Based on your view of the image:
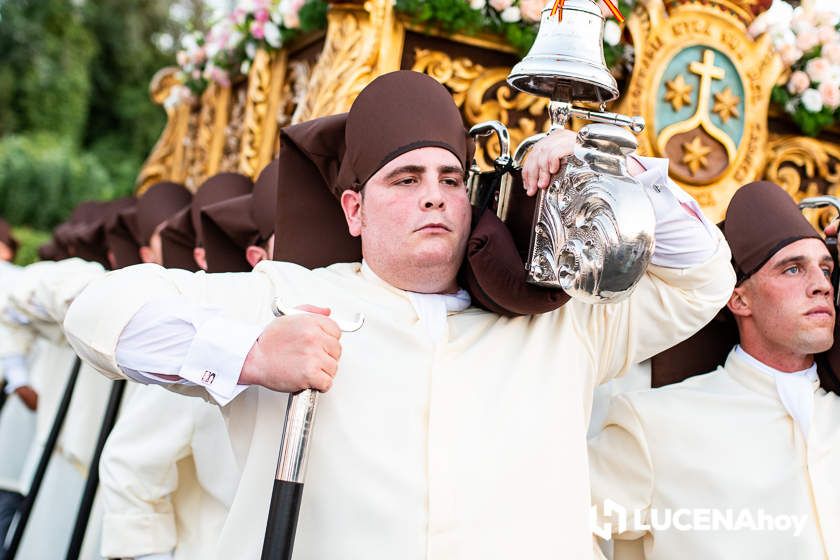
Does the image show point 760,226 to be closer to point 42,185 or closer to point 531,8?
point 531,8

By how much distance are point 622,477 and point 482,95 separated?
6.19 ft

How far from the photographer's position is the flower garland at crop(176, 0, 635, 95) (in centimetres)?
416

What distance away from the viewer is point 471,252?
2.55 metres

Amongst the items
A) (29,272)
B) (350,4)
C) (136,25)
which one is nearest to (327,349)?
(350,4)

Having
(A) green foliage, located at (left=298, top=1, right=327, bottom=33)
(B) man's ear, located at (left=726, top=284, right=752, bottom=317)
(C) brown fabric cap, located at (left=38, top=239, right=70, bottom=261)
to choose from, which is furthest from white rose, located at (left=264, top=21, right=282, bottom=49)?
(C) brown fabric cap, located at (left=38, top=239, right=70, bottom=261)

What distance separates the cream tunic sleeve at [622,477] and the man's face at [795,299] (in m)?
0.58

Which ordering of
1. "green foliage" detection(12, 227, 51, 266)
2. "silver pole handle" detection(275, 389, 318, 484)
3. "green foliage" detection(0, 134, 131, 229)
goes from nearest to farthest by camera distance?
"silver pole handle" detection(275, 389, 318, 484) → "green foliage" detection(12, 227, 51, 266) → "green foliage" detection(0, 134, 131, 229)

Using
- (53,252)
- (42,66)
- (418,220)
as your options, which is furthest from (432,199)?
(42,66)

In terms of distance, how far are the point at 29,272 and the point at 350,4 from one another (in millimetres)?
2527

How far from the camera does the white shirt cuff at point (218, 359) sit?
7.47 ft

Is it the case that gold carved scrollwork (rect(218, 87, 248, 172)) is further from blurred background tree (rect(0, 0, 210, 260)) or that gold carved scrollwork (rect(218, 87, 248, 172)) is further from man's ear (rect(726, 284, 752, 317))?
blurred background tree (rect(0, 0, 210, 260))

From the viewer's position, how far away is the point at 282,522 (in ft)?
7.16

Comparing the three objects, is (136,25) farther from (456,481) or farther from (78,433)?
(456,481)

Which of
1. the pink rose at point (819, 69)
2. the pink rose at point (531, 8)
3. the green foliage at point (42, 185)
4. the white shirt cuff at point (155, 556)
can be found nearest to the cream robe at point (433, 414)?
the white shirt cuff at point (155, 556)
